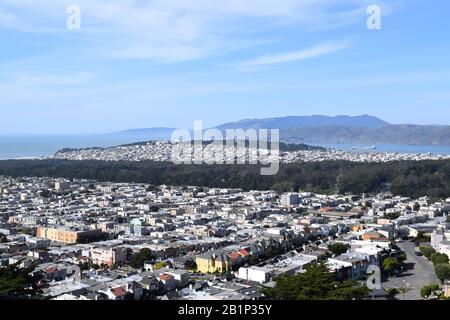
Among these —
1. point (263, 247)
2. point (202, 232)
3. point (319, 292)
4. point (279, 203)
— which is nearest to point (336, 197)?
point (279, 203)

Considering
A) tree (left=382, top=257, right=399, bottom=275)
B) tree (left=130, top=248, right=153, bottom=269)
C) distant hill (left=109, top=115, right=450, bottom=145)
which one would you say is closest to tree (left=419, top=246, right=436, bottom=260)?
tree (left=382, top=257, right=399, bottom=275)

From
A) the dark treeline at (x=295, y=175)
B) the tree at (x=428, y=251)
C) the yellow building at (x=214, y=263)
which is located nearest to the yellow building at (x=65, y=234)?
the yellow building at (x=214, y=263)

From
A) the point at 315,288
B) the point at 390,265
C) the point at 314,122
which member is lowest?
the point at 390,265

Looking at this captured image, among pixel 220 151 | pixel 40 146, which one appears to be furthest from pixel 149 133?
pixel 220 151

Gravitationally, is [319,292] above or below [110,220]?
above

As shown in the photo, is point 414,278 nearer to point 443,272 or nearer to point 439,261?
point 443,272

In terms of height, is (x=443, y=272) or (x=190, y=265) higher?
(x=443, y=272)
